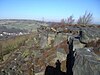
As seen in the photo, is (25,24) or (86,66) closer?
(86,66)

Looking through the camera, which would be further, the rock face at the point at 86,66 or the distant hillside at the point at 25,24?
the distant hillside at the point at 25,24

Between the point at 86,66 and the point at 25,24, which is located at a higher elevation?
the point at 86,66

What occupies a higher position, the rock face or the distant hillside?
the rock face

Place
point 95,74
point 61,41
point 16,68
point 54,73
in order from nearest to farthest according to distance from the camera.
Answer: point 95,74, point 54,73, point 16,68, point 61,41

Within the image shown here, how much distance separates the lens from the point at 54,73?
11805 millimetres

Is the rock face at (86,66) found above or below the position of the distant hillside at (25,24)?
above

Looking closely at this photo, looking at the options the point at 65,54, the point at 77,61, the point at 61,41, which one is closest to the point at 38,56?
the point at 61,41

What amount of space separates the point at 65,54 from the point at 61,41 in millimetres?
4286

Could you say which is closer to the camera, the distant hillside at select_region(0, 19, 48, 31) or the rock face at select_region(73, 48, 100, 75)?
the rock face at select_region(73, 48, 100, 75)

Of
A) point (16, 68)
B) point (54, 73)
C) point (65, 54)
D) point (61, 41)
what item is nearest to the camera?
point (54, 73)

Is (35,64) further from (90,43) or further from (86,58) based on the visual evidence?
(86,58)

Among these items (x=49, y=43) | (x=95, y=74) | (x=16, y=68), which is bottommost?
(x=16, y=68)

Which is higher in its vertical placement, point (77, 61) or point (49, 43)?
point (77, 61)

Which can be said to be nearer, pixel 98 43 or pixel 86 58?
pixel 86 58
